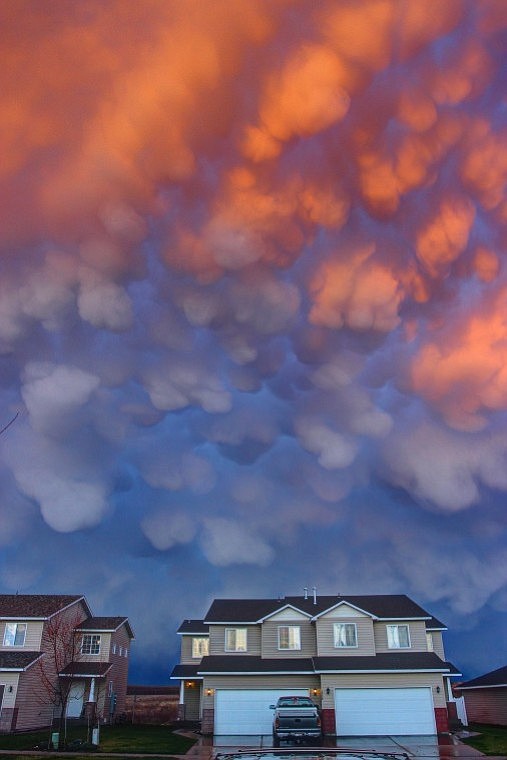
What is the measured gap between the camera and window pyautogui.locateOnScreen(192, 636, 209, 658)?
49.9 metres

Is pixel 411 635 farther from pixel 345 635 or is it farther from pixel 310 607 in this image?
pixel 310 607

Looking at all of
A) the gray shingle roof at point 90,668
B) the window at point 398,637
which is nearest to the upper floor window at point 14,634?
the gray shingle roof at point 90,668

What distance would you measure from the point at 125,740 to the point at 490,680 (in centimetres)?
2826

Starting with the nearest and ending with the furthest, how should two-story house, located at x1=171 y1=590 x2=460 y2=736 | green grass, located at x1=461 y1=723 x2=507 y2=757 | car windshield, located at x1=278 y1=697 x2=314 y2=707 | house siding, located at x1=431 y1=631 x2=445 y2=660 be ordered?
green grass, located at x1=461 y1=723 x2=507 y2=757, car windshield, located at x1=278 y1=697 x2=314 y2=707, two-story house, located at x1=171 y1=590 x2=460 y2=736, house siding, located at x1=431 y1=631 x2=445 y2=660

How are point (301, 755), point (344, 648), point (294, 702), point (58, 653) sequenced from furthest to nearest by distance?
point (58, 653) < point (344, 648) < point (294, 702) < point (301, 755)

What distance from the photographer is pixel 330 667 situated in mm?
37156

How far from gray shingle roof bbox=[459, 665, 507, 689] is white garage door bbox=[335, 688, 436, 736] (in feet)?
36.6

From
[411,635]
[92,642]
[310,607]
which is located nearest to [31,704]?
[92,642]

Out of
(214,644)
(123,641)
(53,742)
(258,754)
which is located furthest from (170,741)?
(123,641)

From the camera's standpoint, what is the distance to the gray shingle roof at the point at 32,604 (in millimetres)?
46906

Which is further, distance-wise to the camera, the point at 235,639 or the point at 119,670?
the point at 119,670

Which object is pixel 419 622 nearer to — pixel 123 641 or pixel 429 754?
pixel 429 754

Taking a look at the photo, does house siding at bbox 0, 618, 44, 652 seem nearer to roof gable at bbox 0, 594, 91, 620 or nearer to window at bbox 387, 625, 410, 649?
roof gable at bbox 0, 594, 91, 620

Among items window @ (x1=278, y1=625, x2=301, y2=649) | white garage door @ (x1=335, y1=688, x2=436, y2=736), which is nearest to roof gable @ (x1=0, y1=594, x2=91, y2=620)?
window @ (x1=278, y1=625, x2=301, y2=649)
